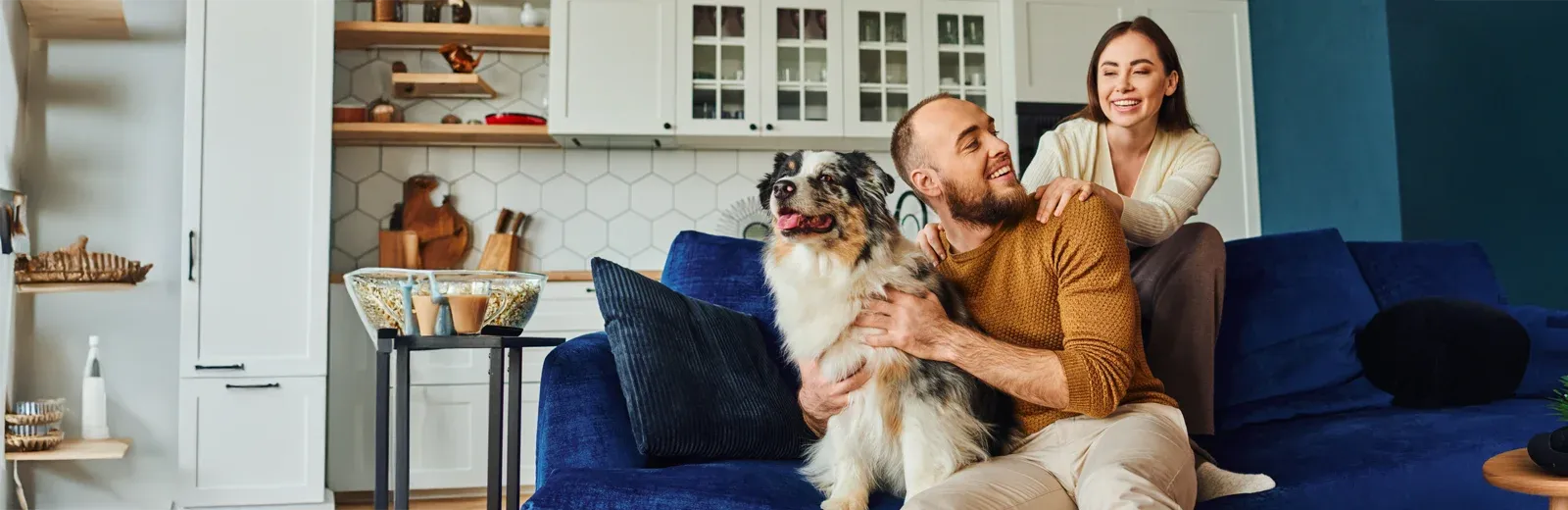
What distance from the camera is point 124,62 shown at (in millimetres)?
3834

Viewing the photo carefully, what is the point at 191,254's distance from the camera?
11.7 ft

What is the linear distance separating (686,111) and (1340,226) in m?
2.67

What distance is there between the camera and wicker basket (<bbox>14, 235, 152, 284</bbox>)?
3.24 metres

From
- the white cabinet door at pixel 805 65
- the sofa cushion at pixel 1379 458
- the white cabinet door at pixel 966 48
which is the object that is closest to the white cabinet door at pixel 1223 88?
the white cabinet door at pixel 966 48

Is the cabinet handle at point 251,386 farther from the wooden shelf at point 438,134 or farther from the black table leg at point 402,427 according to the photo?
the black table leg at point 402,427

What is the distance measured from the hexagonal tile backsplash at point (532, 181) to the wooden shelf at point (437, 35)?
10cm

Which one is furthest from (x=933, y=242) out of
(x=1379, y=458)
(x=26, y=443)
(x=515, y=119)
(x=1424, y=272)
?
(x=26, y=443)

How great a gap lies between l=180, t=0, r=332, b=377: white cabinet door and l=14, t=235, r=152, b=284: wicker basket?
0.91 ft

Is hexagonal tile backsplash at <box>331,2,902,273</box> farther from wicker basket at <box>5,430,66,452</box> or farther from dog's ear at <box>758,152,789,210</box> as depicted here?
dog's ear at <box>758,152,789,210</box>

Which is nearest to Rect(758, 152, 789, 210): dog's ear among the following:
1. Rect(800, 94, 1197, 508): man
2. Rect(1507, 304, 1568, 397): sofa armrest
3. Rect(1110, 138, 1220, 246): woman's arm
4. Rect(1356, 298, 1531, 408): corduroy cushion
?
Rect(800, 94, 1197, 508): man

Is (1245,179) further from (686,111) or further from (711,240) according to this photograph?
(711,240)

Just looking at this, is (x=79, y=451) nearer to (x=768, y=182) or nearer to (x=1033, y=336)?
(x=768, y=182)

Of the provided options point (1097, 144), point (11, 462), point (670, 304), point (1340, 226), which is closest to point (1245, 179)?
point (1340, 226)

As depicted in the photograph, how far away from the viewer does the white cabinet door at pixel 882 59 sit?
4.30 m
